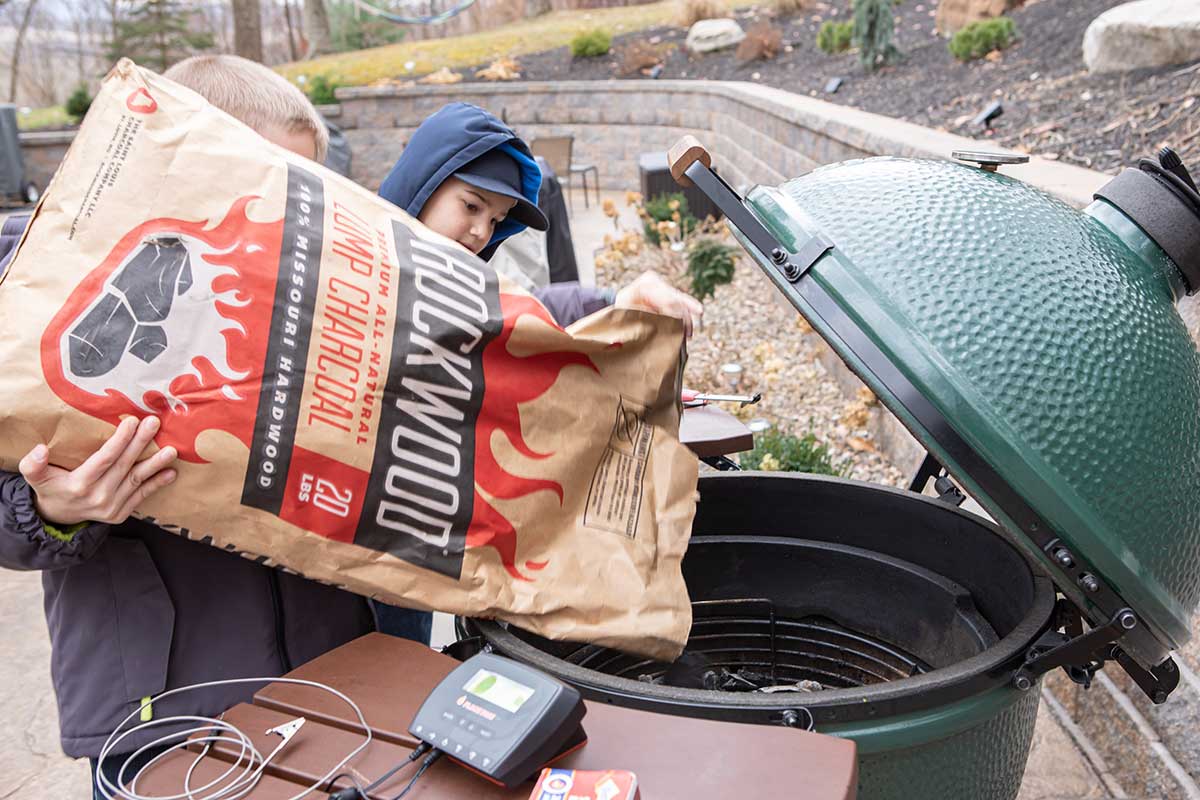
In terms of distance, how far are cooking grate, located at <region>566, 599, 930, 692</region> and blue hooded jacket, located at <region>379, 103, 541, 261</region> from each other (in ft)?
3.26

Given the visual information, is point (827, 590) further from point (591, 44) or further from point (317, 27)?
Result: point (317, 27)

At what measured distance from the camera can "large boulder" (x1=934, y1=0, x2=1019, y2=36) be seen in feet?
28.2

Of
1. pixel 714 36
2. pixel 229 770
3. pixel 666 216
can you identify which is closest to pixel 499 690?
pixel 229 770

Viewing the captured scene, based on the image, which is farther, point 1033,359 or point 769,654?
point 769,654

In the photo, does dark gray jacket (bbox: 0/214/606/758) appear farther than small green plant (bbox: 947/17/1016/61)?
No

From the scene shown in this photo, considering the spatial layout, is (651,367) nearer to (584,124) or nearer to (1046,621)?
(1046,621)

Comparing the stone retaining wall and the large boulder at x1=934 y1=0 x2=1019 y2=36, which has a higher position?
the large boulder at x1=934 y1=0 x2=1019 y2=36

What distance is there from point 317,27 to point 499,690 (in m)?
19.9

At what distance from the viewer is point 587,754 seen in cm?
117

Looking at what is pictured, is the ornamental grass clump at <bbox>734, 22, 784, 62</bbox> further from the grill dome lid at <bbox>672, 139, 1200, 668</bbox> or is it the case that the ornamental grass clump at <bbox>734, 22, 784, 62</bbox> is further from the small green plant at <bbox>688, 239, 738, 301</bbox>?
the grill dome lid at <bbox>672, 139, 1200, 668</bbox>

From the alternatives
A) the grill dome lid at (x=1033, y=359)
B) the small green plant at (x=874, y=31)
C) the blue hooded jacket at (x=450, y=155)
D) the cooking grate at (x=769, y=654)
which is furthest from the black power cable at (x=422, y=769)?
the small green plant at (x=874, y=31)

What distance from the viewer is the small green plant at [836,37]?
10219mm

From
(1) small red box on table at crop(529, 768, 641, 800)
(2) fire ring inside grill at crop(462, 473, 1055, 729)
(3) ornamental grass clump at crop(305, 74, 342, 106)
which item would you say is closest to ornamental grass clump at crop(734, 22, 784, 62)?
(3) ornamental grass clump at crop(305, 74, 342, 106)

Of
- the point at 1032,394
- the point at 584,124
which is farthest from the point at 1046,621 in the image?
the point at 584,124
